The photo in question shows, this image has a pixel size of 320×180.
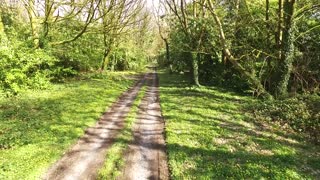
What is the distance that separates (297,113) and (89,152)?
12.7m

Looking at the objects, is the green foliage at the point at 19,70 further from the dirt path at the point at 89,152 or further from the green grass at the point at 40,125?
the dirt path at the point at 89,152

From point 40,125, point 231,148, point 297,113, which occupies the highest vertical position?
point 297,113

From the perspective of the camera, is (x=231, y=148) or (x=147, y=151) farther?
(x=231, y=148)

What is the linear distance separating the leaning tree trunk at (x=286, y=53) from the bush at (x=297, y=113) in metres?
2.72

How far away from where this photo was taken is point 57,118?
1656cm

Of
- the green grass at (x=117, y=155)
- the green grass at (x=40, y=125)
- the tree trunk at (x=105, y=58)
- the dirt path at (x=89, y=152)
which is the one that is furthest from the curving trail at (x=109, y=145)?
the tree trunk at (x=105, y=58)

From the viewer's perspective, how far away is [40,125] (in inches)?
595

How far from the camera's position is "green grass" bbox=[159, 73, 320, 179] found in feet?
34.8

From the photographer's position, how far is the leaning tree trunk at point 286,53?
72.1 ft

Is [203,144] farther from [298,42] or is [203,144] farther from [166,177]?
[298,42]

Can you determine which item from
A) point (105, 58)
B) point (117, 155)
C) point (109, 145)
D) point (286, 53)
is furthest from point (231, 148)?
point (105, 58)

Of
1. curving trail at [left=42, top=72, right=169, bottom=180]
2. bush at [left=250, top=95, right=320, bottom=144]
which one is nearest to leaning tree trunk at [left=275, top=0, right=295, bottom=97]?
bush at [left=250, top=95, right=320, bottom=144]

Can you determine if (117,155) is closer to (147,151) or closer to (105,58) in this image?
(147,151)

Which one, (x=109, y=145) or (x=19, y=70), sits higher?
(x=19, y=70)
